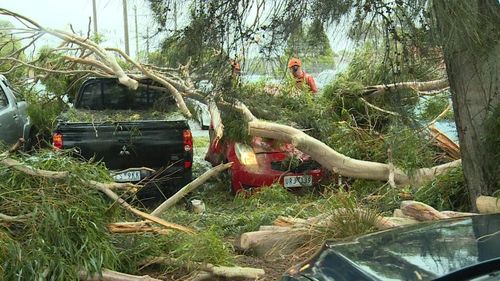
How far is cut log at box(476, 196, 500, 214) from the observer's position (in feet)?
15.0

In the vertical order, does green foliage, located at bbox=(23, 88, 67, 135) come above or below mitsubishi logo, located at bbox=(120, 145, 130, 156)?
above

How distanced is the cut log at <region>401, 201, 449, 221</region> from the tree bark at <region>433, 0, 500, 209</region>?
0.50 m

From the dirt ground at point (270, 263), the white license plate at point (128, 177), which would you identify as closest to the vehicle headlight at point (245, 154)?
the white license plate at point (128, 177)

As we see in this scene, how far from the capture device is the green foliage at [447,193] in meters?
5.89

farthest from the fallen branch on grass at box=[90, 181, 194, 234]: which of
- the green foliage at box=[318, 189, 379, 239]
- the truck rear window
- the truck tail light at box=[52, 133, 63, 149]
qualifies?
the truck rear window

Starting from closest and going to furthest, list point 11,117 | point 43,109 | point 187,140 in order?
point 187,140, point 11,117, point 43,109

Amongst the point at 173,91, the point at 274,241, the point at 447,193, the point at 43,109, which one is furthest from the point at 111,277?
the point at 43,109

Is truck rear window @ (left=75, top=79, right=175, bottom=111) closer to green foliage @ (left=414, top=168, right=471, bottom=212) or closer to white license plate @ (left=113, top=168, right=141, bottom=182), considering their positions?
white license plate @ (left=113, top=168, right=141, bottom=182)

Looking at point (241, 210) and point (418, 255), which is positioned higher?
point (418, 255)

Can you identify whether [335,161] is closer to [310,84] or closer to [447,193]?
[447,193]

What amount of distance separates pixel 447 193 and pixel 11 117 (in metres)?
7.07

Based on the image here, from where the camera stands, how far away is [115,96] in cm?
973

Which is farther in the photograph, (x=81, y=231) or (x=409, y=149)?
(x=409, y=149)

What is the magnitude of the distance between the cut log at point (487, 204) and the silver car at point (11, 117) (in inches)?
279
